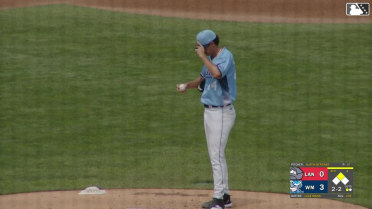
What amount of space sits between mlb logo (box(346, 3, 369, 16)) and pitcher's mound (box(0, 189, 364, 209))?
15.4 m

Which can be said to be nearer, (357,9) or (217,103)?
(217,103)

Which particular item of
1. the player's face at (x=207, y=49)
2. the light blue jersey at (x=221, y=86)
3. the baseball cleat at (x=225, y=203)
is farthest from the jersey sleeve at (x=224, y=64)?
the baseball cleat at (x=225, y=203)

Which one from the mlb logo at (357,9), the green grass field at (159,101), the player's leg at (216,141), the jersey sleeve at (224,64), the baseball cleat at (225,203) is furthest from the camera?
the mlb logo at (357,9)

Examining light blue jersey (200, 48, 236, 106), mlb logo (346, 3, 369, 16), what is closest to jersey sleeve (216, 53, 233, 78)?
light blue jersey (200, 48, 236, 106)

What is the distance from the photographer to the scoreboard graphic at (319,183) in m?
10.1

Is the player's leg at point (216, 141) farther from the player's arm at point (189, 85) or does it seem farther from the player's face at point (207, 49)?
the player's face at point (207, 49)

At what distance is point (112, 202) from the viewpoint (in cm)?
957

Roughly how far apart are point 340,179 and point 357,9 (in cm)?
1561

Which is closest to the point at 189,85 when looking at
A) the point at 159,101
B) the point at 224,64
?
the point at 224,64

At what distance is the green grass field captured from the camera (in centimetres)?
1218

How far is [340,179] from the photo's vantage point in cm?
1044

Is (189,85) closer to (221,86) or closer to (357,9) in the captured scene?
(221,86)

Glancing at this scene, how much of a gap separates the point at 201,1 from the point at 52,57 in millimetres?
8129

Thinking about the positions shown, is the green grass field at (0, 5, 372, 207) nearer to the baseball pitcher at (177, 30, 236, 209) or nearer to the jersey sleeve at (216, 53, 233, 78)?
the baseball pitcher at (177, 30, 236, 209)
